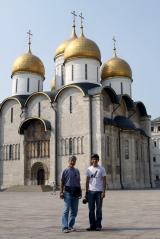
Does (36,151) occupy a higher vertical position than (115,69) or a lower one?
lower

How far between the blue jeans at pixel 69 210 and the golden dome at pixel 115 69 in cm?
3108

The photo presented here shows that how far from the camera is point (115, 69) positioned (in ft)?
120

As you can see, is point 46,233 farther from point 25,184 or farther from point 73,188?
point 25,184

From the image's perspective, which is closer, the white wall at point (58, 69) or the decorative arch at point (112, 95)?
the decorative arch at point (112, 95)

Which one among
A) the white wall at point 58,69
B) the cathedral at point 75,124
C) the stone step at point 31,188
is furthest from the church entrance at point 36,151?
the white wall at point 58,69

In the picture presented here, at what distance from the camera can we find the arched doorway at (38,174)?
104ft

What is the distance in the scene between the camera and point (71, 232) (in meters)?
5.86

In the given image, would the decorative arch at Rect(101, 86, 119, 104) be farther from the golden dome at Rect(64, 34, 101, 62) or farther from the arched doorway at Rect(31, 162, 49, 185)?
the arched doorway at Rect(31, 162, 49, 185)

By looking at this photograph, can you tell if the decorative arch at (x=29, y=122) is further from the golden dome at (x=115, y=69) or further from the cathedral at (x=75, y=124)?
the golden dome at (x=115, y=69)

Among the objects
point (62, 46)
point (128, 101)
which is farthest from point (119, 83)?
point (62, 46)

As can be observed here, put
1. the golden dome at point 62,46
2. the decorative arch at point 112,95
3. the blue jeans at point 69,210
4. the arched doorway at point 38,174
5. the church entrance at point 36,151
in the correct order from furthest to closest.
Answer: the golden dome at point 62,46
the decorative arch at point 112,95
the arched doorway at point 38,174
the church entrance at point 36,151
the blue jeans at point 69,210

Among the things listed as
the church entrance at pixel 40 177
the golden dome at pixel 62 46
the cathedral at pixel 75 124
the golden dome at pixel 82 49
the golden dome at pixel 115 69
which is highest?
the golden dome at pixel 62 46

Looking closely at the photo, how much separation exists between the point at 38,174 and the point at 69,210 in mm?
26524

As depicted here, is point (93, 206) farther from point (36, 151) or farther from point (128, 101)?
point (128, 101)
